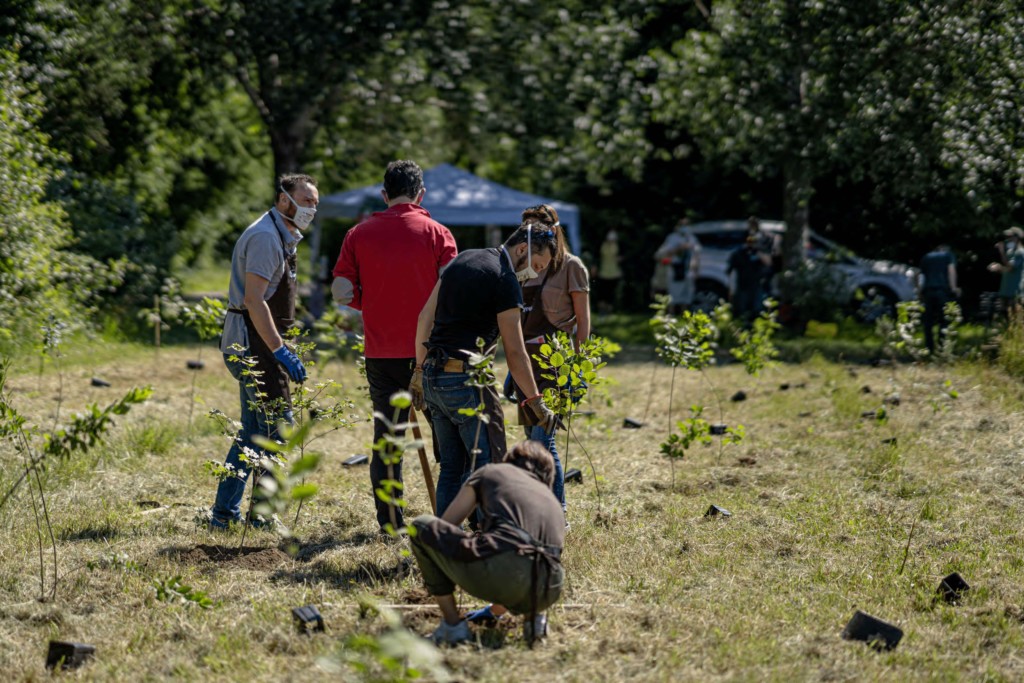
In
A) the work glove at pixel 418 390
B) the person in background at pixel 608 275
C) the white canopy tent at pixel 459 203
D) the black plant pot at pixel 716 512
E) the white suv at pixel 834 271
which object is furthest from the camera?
the person in background at pixel 608 275

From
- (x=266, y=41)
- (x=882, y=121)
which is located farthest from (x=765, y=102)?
(x=266, y=41)

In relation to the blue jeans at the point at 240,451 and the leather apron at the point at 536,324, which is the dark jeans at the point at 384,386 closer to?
the blue jeans at the point at 240,451

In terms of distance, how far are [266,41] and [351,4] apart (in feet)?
4.60

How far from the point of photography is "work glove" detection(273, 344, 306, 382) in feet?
18.0

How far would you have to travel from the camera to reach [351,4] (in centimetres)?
1672

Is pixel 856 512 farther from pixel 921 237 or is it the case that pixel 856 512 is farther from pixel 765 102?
pixel 921 237

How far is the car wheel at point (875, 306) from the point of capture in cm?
1644

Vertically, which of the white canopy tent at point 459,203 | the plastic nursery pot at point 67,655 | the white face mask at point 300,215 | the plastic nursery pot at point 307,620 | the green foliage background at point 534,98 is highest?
the green foliage background at point 534,98

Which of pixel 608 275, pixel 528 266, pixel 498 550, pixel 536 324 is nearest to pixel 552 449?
pixel 536 324

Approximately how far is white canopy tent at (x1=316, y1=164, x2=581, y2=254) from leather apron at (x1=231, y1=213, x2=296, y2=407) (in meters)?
10.8

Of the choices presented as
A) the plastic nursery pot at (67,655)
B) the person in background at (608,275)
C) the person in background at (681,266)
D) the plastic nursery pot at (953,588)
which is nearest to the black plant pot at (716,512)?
the plastic nursery pot at (953,588)

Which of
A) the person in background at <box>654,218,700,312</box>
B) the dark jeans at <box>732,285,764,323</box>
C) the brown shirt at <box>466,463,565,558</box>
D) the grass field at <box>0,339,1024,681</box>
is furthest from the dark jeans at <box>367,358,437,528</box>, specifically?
the person in background at <box>654,218,700,312</box>

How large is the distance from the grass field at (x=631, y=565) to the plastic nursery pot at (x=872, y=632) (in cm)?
5

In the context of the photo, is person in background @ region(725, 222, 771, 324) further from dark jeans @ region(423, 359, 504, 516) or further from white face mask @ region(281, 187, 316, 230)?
dark jeans @ region(423, 359, 504, 516)
